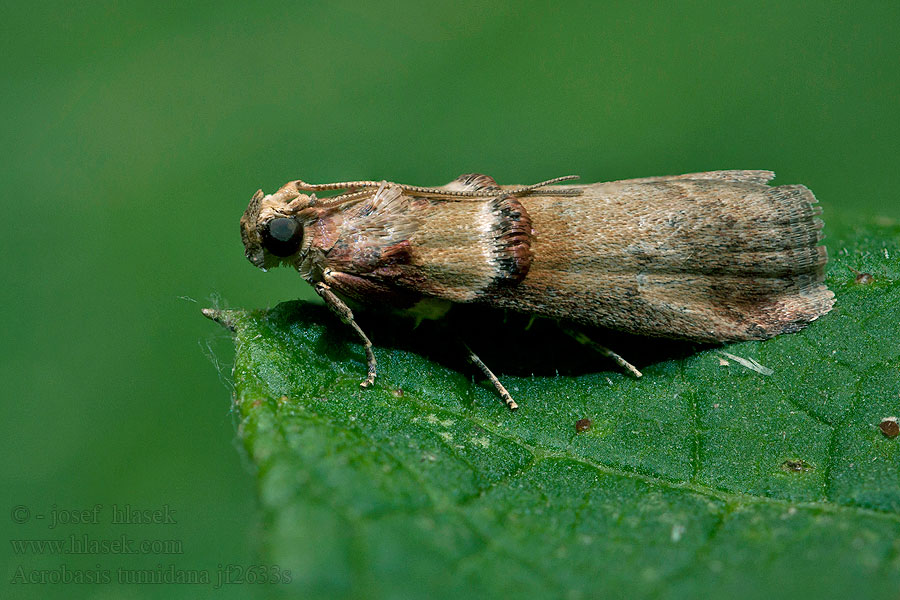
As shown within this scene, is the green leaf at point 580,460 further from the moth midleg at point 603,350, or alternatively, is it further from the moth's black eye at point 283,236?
the moth's black eye at point 283,236

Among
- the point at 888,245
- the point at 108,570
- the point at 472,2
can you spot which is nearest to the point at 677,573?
the point at 888,245

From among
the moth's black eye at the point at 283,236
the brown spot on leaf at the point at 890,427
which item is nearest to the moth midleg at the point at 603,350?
the brown spot on leaf at the point at 890,427

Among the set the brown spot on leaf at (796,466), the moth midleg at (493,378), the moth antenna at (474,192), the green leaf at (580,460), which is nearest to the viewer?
the green leaf at (580,460)

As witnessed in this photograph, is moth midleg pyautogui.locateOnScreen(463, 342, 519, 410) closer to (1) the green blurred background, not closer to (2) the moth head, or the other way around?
(2) the moth head

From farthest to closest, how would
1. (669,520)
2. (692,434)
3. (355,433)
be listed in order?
1. (692,434)
2. (355,433)
3. (669,520)

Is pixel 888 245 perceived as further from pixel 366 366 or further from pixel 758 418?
pixel 366 366

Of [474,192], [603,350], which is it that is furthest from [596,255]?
[474,192]
